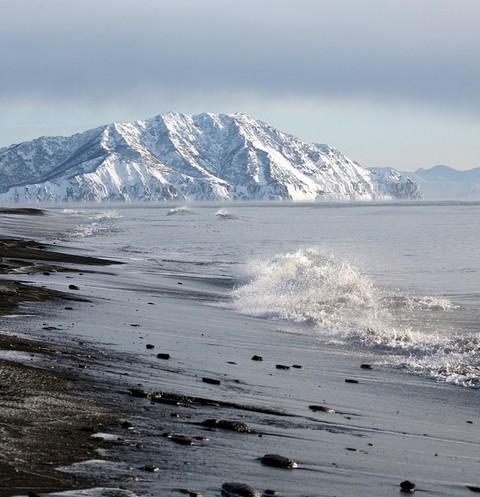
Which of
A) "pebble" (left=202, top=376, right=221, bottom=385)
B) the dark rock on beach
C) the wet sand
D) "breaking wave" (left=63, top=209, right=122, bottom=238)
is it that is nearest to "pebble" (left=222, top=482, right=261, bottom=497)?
the wet sand

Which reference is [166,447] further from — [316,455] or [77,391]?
[77,391]

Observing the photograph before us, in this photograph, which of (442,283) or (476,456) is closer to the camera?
(476,456)

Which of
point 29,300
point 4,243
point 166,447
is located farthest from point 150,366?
point 4,243

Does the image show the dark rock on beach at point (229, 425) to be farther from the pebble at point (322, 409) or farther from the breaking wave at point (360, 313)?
the breaking wave at point (360, 313)

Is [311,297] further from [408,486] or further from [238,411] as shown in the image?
[408,486]

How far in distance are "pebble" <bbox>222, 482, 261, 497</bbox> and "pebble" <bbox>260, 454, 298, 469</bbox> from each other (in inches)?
39.2

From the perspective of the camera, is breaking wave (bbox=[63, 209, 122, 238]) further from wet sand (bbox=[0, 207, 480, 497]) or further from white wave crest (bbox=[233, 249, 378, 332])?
wet sand (bbox=[0, 207, 480, 497])

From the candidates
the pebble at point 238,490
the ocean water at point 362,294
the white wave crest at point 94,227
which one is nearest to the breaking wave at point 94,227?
the white wave crest at point 94,227

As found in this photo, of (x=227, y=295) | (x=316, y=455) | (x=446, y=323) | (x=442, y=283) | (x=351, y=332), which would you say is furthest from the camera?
(x=442, y=283)

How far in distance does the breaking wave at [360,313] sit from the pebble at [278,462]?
22.7 feet

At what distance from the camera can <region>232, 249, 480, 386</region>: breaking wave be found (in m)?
17.5

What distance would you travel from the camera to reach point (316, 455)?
31.6 feet

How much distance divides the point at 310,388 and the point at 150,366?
8.41ft

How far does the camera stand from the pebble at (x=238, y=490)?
7844mm
